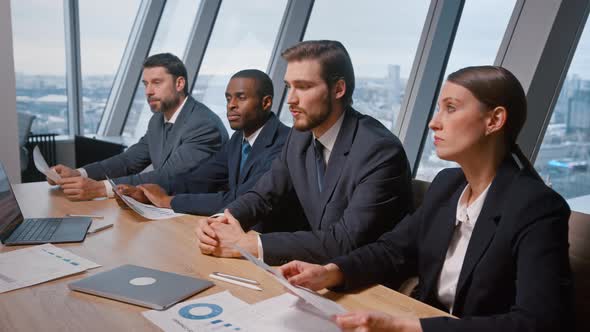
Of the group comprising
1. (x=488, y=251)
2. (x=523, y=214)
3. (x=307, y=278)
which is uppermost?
(x=523, y=214)

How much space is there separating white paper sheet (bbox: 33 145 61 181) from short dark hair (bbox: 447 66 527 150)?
2.10 meters

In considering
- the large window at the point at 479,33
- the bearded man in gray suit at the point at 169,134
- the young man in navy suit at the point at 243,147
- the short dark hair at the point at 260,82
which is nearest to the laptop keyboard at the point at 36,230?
the young man in navy suit at the point at 243,147

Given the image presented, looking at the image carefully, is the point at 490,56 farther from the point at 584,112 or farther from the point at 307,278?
the point at 307,278

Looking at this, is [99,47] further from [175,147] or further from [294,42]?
[175,147]

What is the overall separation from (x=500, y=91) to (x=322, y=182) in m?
0.89

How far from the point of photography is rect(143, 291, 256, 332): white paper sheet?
121 centimetres

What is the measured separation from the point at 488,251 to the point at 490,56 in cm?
236

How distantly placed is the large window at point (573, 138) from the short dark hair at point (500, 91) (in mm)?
1642

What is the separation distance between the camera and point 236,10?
5.81m

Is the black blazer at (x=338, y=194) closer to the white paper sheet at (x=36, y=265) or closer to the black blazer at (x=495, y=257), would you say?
the black blazer at (x=495, y=257)

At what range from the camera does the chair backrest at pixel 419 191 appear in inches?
80.0

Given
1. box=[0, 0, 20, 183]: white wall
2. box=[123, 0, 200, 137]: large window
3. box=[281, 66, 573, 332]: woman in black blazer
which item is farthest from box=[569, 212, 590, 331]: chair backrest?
box=[123, 0, 200, 137]: large window

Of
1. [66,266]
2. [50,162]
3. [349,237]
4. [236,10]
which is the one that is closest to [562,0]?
[349,237]

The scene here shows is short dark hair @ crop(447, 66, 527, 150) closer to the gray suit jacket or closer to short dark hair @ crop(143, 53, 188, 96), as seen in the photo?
the gray suit jacket
